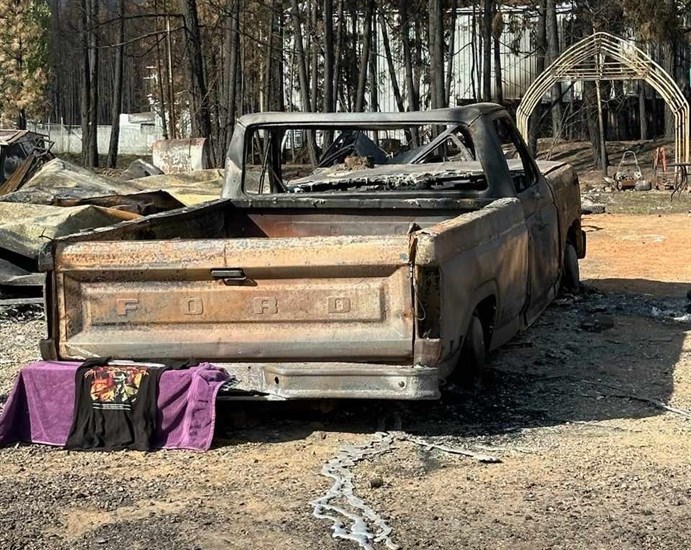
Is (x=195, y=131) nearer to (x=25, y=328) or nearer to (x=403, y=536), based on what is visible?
(x=25, y=328)

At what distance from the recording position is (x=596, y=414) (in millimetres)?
6023

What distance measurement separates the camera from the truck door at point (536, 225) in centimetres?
739

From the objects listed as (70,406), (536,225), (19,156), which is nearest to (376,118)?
(536,225)

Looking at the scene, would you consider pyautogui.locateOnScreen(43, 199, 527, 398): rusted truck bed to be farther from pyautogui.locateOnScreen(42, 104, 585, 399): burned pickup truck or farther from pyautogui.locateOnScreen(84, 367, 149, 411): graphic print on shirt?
pyautogui.locateOnScreen(84, 367, 149, 411): graphic print on shirt

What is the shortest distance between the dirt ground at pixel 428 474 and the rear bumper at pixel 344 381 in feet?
0.95

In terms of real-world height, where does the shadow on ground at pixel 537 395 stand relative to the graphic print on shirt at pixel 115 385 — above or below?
below

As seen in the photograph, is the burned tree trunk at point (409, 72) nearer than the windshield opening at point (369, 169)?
No

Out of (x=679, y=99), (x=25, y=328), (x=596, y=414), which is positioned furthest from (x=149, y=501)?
(x=679, y=99)

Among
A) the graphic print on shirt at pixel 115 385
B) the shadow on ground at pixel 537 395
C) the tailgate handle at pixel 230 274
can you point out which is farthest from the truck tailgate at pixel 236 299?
the shadow on ground at pixel 537 395

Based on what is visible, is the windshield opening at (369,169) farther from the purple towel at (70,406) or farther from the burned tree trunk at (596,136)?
the burned tree trunk at (596,136)

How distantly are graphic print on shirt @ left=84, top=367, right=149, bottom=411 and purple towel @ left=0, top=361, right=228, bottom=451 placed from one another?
0.36 ft

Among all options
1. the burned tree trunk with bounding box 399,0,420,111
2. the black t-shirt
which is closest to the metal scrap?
the black t-shirt

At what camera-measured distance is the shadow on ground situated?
5.82 m

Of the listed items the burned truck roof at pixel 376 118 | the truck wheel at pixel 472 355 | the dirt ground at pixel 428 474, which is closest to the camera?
the dirt ground at pixel 428 474
